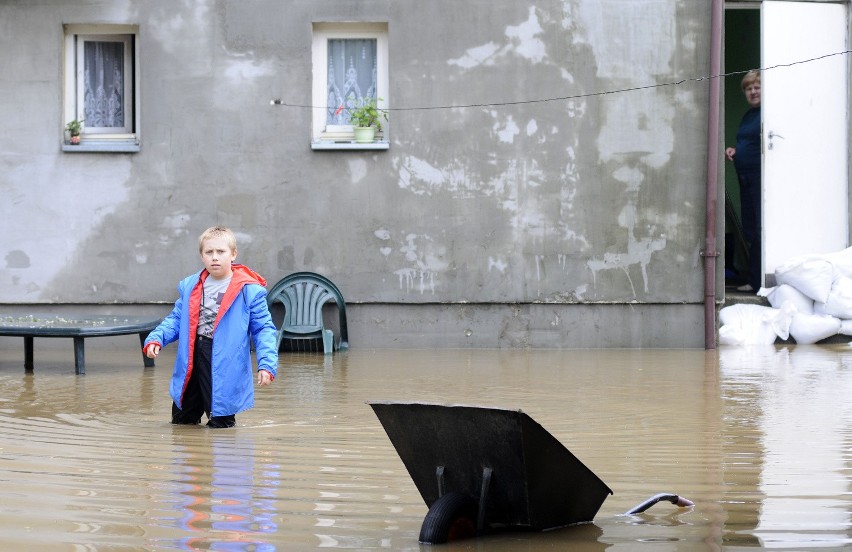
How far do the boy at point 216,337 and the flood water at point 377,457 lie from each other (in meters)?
0.20

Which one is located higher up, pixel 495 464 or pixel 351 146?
pixel 351 146

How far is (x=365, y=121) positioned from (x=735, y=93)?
7550 millimetres

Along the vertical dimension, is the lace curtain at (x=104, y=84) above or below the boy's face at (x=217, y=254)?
above

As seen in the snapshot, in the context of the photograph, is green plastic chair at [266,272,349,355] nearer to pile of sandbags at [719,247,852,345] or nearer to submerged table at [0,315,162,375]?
submerged table at [0,315,162,375]

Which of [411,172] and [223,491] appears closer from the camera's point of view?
[223,491]

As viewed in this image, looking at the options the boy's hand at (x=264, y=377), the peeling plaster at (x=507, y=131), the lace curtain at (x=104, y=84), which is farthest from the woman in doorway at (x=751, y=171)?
the boy's hand at (x=264, y=377)

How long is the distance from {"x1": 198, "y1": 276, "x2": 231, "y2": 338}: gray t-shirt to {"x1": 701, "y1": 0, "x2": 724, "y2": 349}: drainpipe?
711 cm

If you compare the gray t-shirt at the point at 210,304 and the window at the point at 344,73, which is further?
the window at the point at 344,73

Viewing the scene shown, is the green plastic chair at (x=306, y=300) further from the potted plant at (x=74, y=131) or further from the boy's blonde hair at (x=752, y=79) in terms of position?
the boy's blonde hair at (x=752, y=79)

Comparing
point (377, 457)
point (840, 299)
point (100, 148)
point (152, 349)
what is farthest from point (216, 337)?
point (840, 299)

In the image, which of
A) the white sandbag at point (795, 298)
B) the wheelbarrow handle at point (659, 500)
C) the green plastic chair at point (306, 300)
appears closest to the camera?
the wheelbarrow handle at point (659, 500)

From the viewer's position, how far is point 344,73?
13.6m

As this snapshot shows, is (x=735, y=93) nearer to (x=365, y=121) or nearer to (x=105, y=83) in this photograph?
(x=365, y=121)

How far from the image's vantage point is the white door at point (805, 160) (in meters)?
14.1
